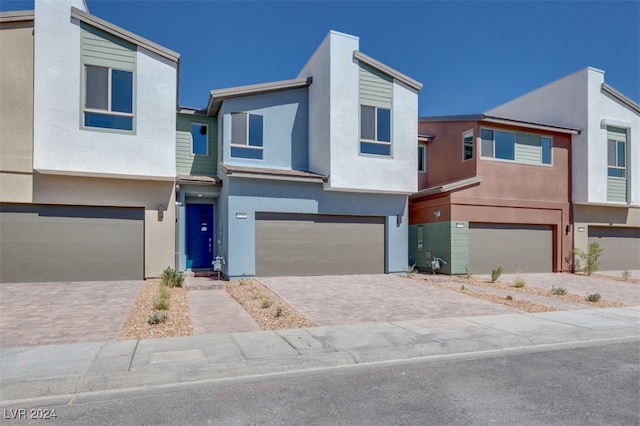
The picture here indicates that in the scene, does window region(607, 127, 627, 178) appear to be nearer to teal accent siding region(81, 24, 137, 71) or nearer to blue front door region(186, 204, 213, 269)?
blue front door region(186, 204, 213, 269)

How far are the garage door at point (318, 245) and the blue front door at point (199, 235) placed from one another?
10.0 feet

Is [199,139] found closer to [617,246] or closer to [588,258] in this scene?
[588,258]

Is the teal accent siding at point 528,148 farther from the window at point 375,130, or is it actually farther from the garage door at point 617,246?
the window at point 375,130

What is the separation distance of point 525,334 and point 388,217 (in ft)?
29.9

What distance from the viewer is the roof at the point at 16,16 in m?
12.5

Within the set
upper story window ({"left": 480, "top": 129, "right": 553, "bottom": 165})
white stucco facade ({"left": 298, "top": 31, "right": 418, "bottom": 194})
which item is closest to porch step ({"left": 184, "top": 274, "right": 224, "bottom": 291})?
white stucco facade ({"left": 298, "top": 31, "right": 418, "bottom": 194})

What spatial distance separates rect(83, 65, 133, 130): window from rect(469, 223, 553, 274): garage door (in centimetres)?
1380

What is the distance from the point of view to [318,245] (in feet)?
52.2

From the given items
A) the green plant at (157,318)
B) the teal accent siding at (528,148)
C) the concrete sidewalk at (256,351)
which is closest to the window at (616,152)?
the teal accent siding at (528,148)

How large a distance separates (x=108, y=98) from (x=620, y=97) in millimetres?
22343

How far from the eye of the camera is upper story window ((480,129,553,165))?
59.7 feet

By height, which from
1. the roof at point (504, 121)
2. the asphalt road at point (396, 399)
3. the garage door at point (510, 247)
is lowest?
the asphalt road at point (396, 399)

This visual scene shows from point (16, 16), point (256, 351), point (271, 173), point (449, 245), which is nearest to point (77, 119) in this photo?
point (16, 16)

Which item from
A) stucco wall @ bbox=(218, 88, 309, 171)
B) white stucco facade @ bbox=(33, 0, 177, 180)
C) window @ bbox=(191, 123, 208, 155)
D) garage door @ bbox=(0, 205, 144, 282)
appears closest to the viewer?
white stucco facade @ bbox=(33, 0, 177, 180)
